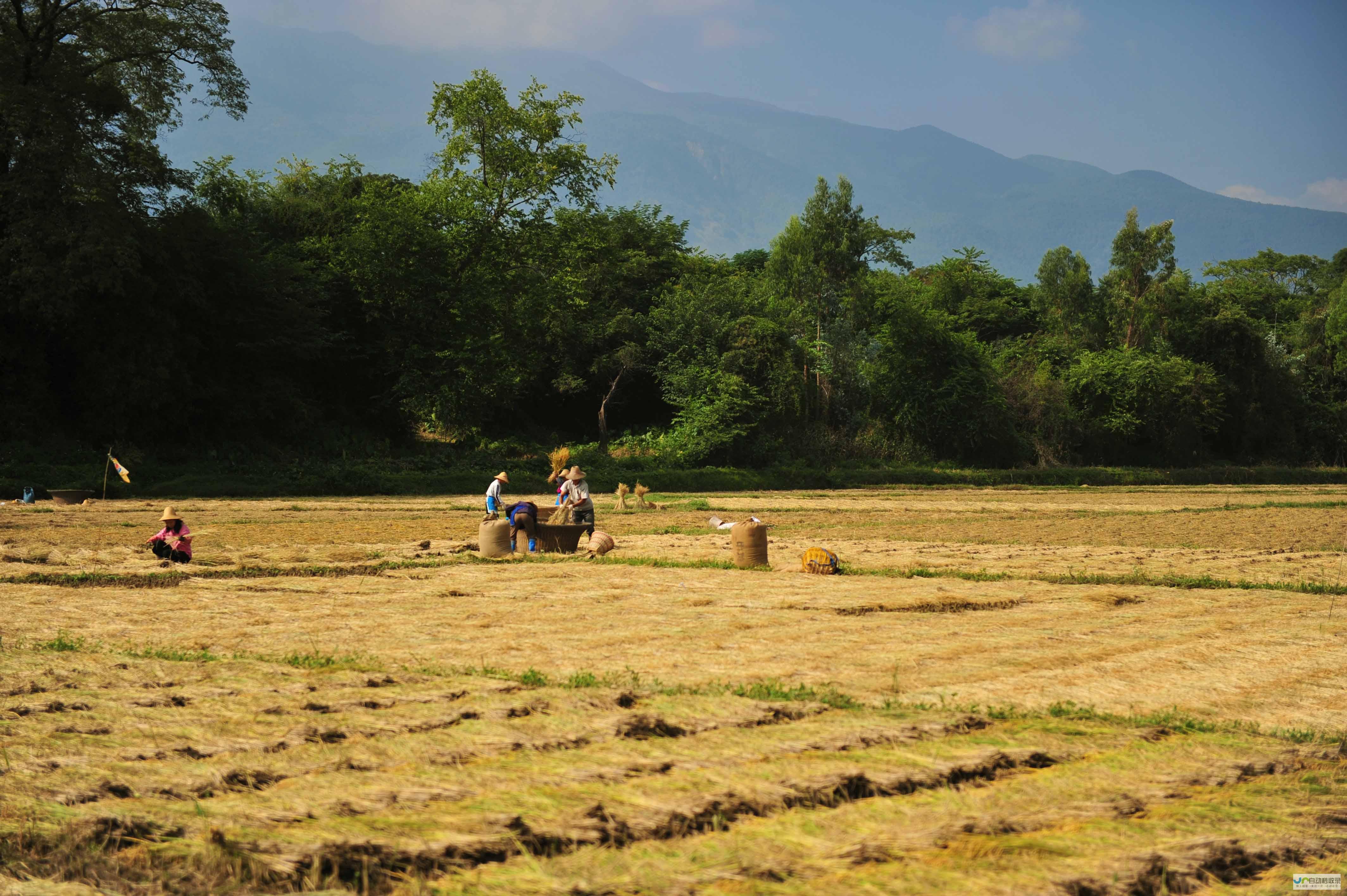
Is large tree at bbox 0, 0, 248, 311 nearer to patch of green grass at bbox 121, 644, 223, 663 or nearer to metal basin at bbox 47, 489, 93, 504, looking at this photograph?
metal basin at bbox 47, 489, 93, 504

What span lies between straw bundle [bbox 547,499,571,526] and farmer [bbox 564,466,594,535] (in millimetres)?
41

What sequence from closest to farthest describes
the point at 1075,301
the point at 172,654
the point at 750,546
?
1. the point at 172,654
2. the point at 750,546
3. the point at 1075,301

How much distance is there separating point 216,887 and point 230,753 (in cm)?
154

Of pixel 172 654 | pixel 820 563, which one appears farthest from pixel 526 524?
pixel 172 654

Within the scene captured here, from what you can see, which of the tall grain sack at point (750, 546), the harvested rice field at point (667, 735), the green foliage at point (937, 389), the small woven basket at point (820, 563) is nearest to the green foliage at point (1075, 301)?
the green foliage at point (937, 389)

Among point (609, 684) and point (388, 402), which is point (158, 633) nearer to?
point (609, 684)

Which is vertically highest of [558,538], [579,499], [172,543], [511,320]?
[511,320]

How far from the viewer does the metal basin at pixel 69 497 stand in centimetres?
2562

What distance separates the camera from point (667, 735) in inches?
203

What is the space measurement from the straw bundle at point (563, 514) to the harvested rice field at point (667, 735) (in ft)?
15.2

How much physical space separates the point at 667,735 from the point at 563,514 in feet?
40.5

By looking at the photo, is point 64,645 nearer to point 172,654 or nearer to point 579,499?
point 172,654

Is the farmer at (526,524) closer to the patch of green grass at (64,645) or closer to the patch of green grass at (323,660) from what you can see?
the patch of green grass at (64,645)

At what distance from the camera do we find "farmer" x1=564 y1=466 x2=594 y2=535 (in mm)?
17125
